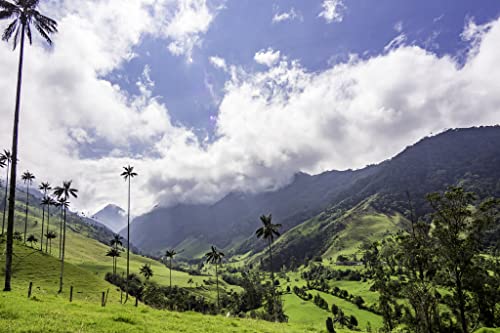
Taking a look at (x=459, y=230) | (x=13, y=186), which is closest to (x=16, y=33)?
(x=13, y=186)

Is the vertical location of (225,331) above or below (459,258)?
below

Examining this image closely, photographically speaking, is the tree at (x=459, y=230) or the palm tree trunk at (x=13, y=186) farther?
the tree at (x=459, y=230)

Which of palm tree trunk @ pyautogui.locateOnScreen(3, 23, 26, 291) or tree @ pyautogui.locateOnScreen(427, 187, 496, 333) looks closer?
palm tree trunk @ pyautogui.locateOnScreen(3, 23, 26, 291)

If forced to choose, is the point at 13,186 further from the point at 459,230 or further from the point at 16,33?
the point at 459,230

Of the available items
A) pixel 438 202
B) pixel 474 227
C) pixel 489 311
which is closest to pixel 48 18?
pixel 438 202

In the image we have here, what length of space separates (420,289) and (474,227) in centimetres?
1479

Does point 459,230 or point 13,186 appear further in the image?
point 459,230

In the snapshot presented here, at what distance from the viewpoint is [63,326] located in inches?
778

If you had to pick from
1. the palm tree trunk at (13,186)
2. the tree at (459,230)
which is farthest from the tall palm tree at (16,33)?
the tree at (459,230)

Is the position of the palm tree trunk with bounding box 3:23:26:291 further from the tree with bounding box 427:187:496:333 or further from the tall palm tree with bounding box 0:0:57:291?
the tree with bounding box 427:187:496:333

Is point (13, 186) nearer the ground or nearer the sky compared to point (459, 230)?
nearer the sky

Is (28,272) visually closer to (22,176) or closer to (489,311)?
(22,176)

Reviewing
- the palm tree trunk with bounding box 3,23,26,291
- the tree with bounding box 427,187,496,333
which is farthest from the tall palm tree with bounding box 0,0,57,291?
the tree with bounding box 427,187,496,333

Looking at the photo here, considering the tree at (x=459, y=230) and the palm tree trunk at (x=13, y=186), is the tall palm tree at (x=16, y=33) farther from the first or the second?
the tree at (x=459, y=230)
